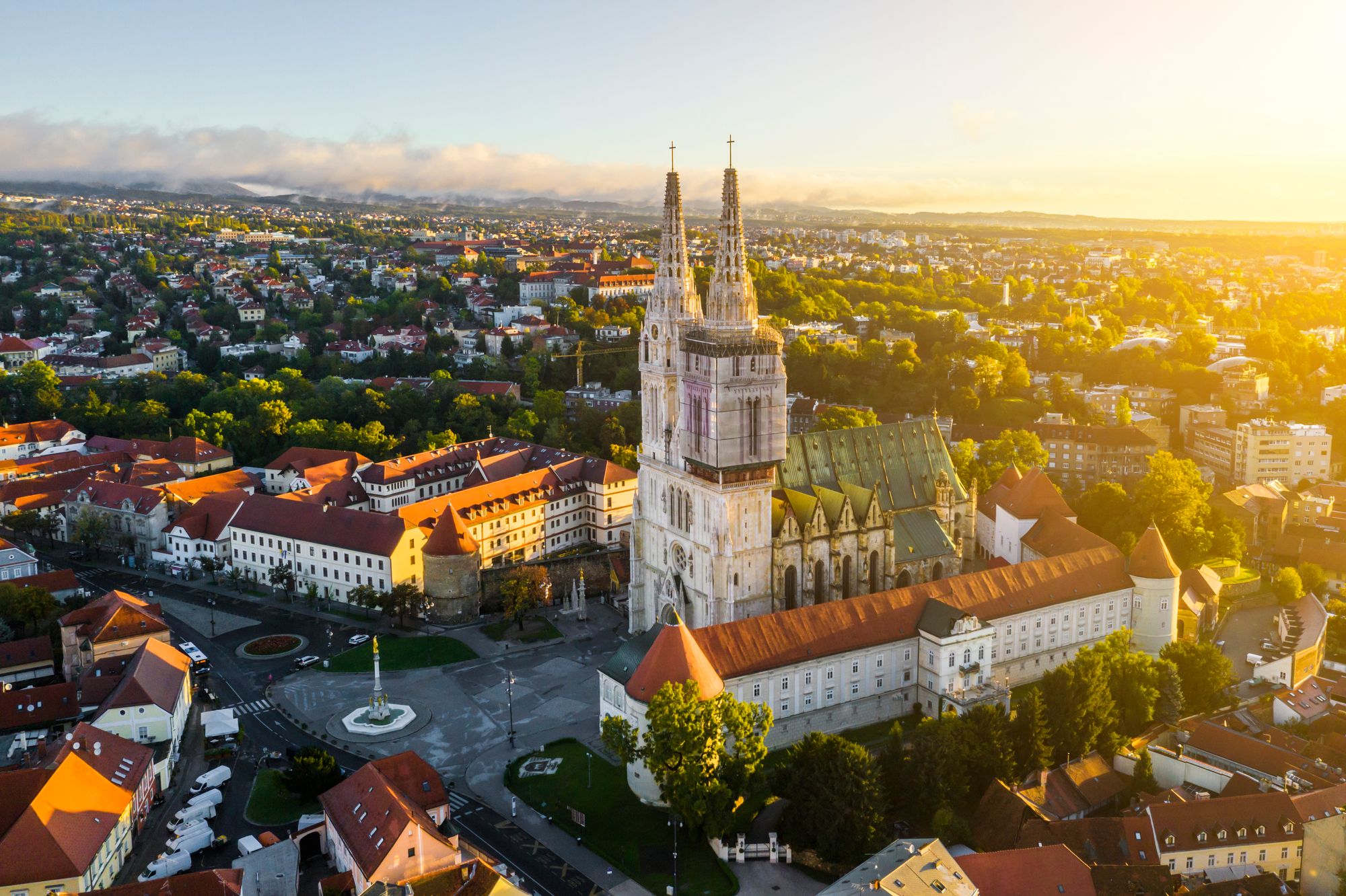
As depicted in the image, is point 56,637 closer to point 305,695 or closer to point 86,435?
point 305,695

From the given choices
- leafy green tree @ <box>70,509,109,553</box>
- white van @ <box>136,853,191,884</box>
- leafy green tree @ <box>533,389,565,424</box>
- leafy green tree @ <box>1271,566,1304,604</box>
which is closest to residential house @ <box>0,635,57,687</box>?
white van @ <box>136,853,191,884</box>

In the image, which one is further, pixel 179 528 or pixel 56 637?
pixel 179 528

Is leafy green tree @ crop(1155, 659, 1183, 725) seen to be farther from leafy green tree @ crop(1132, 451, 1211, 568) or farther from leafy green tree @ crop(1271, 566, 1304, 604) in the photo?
leafy green tree @ crop(1132, 451, 1211, 568)

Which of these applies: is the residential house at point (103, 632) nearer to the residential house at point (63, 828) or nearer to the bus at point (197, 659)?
the bus at point (197, 659)

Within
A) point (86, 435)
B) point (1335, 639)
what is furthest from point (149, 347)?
point (1335, 639)

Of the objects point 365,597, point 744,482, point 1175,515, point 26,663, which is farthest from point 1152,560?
point 26,663

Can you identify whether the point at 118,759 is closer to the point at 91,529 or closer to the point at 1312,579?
the point at 91,529
